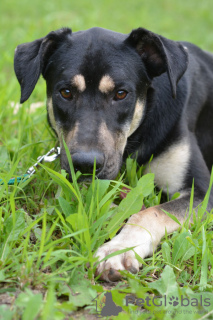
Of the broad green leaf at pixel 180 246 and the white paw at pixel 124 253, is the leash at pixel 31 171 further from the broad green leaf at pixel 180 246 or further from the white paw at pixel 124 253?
the broad green leaf at pixel 180 246

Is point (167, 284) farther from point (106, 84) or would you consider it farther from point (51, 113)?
point (51, 113)

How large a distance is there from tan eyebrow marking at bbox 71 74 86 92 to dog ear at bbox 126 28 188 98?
534mm

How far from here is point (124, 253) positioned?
2451 mm

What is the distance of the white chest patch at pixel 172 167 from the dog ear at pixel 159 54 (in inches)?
22.0

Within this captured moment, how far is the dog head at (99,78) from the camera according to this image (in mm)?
2869

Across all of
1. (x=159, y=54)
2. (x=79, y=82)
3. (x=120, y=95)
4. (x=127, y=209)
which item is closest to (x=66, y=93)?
(x=79, y=82)

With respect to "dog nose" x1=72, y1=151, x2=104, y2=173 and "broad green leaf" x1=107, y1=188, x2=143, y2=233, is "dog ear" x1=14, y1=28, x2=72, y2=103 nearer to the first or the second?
"dog nose" x1=72, y1=151, x2=104, y2=173

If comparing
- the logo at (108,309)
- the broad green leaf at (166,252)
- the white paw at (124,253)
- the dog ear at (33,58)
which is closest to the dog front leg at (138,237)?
the white paw at (124,253)

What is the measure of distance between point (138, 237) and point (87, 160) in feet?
1.83

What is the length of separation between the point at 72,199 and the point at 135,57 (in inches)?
→ 48.1

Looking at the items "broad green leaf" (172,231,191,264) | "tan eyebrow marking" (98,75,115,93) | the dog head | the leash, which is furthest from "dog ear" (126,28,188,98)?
"broad green leaf" (172,231,191,264)

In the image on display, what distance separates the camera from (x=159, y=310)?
2010 mm

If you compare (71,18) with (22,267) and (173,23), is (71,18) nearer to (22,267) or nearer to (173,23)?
(173,23)

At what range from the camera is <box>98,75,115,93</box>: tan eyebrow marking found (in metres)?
2.99
